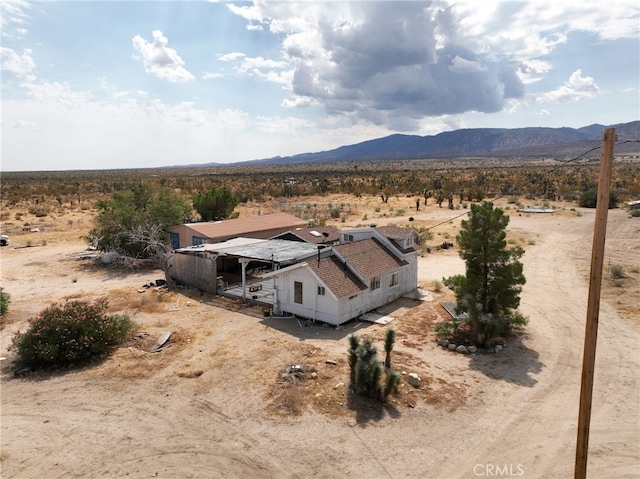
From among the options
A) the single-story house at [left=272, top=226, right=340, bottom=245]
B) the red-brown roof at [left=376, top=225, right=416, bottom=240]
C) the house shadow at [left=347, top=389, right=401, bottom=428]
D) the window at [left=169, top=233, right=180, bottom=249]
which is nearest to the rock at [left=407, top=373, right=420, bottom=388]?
the house shadow at [left=347, top=389, right=401, bottom=428]

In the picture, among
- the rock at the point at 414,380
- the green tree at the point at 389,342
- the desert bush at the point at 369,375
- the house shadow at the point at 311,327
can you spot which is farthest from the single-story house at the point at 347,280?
the rock at the point at 414,380

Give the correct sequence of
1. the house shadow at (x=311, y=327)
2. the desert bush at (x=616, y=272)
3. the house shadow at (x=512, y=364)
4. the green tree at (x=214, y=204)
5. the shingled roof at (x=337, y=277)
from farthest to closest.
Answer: the green tree at (x=214, y=204)
the desert bush at (x=616, y=272)
the shingled roof at (x=337, y=277)
the house shadow at (x=311, y=327)
the house shadow at (x=512, y=364)

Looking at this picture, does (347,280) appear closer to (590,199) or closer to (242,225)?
(242,225)

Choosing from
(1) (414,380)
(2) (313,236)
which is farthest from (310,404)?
(2) (313,236)

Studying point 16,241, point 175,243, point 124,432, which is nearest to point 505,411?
point 124,432

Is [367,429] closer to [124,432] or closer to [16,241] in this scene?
[124,432]

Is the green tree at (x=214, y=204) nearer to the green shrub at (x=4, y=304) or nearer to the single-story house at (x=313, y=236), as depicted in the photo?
the single-story house at (x=313, y=236)

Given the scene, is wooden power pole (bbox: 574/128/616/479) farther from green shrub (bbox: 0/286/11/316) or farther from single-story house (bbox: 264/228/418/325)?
green shrub (bbox: 0/286/11/316)
